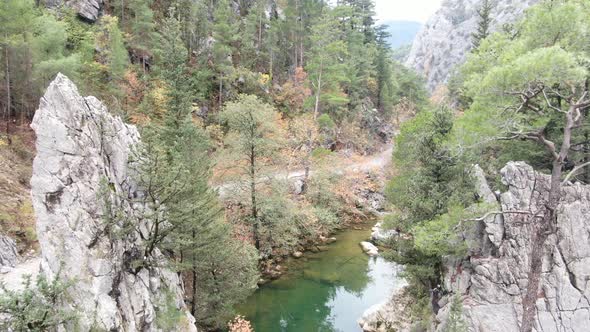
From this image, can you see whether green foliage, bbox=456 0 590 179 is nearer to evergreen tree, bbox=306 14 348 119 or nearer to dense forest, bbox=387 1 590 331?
dense forest, bbox=387 1 590 331

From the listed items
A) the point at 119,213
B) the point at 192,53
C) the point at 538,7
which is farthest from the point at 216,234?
the point at 192,53

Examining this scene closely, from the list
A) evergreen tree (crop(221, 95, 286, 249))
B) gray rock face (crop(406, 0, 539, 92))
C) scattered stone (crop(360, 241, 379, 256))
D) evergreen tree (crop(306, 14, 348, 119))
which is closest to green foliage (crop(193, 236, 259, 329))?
evergreen tree (crop(221, 95, 286, 249))

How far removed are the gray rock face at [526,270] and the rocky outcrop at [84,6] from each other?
122ft

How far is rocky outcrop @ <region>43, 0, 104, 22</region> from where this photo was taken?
32562mm

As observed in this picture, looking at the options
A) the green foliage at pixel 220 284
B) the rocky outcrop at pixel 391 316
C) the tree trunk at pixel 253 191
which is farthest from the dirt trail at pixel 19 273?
the rocky outcrop at pixel 391 316

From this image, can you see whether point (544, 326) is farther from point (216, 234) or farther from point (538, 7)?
point (216, 234)

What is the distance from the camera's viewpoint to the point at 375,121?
5491 cm

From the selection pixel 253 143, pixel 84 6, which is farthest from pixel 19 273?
pixel 84 6

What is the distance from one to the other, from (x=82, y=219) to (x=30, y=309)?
4436 mm

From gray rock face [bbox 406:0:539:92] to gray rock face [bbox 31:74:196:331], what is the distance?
283 feet

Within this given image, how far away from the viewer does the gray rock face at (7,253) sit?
14656 millimetres

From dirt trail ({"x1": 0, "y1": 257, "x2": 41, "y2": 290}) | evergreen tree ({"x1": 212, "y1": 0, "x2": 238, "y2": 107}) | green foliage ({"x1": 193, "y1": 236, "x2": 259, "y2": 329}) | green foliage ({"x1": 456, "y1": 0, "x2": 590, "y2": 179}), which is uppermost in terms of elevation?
evergreen tree ({"x1": 212, "y1": 0, "x2": 238, "y2": 107})

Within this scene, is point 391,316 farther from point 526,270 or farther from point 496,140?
point 496,140

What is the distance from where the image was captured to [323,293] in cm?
2386
